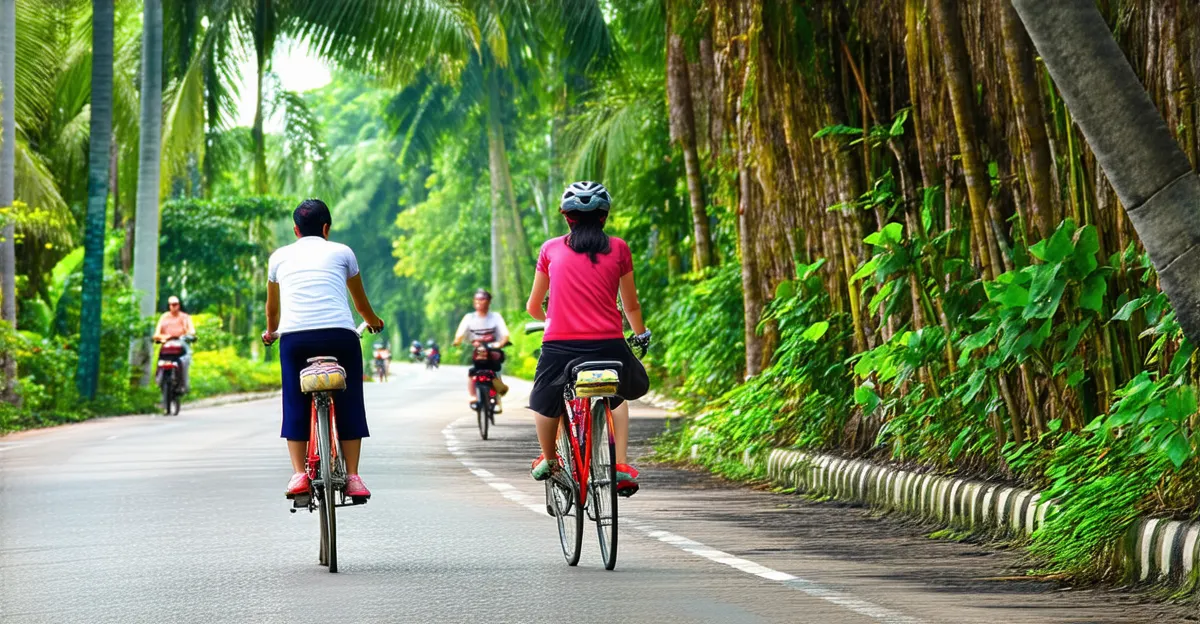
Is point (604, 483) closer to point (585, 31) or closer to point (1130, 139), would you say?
point (1130, 139)

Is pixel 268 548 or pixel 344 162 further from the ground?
pixel 344 162

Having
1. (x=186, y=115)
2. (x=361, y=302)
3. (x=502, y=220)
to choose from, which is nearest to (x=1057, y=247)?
(x=361, y=302)

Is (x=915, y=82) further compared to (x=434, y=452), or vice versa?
(x=434, y=452)

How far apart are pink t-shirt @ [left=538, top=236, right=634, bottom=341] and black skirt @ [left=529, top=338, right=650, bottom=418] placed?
0.14 ft

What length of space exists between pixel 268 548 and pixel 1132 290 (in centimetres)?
478

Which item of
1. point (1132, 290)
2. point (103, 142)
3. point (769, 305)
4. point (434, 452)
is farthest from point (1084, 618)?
point (103, 142)

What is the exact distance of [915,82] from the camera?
40.0 ft

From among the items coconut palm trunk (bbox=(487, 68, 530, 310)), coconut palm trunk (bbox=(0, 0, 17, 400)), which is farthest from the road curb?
coconut palm trunk (bbox=(487, 68, 530, 310))

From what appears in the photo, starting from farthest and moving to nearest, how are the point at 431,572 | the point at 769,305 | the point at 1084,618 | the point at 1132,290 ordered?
the point at 769,305 < the point at 1132,290 < the point at 431,572 < the point at 1084,618

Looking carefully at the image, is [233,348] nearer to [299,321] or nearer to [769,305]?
[769,305]

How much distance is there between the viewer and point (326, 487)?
8.98m

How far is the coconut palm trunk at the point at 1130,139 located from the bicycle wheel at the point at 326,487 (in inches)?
149

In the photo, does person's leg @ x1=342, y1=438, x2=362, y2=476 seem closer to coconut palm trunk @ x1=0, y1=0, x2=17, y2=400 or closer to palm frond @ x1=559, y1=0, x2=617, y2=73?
coconut palm trunk @ x1=0, y1=0, x2=17, y2=400

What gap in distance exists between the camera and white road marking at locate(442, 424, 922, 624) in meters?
7.63
